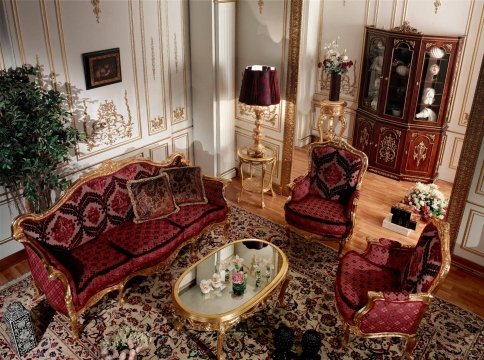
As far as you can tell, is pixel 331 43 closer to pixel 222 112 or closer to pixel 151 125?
pixel 222 112

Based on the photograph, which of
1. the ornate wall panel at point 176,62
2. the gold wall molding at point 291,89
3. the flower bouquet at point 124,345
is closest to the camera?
the flower bouquet at point 124,345

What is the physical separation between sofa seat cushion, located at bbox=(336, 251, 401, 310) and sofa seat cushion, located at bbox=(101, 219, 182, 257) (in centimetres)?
125

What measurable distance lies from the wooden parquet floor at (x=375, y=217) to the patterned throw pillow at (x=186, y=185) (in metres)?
0.82

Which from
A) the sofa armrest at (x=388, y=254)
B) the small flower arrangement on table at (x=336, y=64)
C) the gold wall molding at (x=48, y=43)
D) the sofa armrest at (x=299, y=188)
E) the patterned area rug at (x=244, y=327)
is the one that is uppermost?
the gold wall molding at (x=48, y=43)

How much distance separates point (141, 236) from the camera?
330cm

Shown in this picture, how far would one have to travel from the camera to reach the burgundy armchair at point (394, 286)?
2566 mm

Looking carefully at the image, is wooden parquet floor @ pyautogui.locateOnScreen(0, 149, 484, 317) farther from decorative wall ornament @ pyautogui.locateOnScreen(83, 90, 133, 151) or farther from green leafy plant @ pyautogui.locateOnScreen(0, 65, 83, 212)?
decorative wall ornament @ pyautogui.locateOnScreen(83, 90, 133, 151)

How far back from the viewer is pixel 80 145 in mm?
3674

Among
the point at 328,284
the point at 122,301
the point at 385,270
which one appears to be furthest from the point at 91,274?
the point at 385,270

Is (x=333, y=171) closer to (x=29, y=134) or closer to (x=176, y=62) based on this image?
(x=176, y=62)

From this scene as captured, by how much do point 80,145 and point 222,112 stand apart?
145cm

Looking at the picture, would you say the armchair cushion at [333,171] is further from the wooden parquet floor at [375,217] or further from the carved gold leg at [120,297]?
the carved gold leg at [120,297]

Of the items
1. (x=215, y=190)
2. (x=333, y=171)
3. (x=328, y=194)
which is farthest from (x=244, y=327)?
(x=333, y=171)

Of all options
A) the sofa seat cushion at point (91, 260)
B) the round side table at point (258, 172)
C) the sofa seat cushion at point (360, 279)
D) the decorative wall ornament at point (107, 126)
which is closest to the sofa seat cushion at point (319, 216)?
the sofa seat cushion at point (360, 279)
